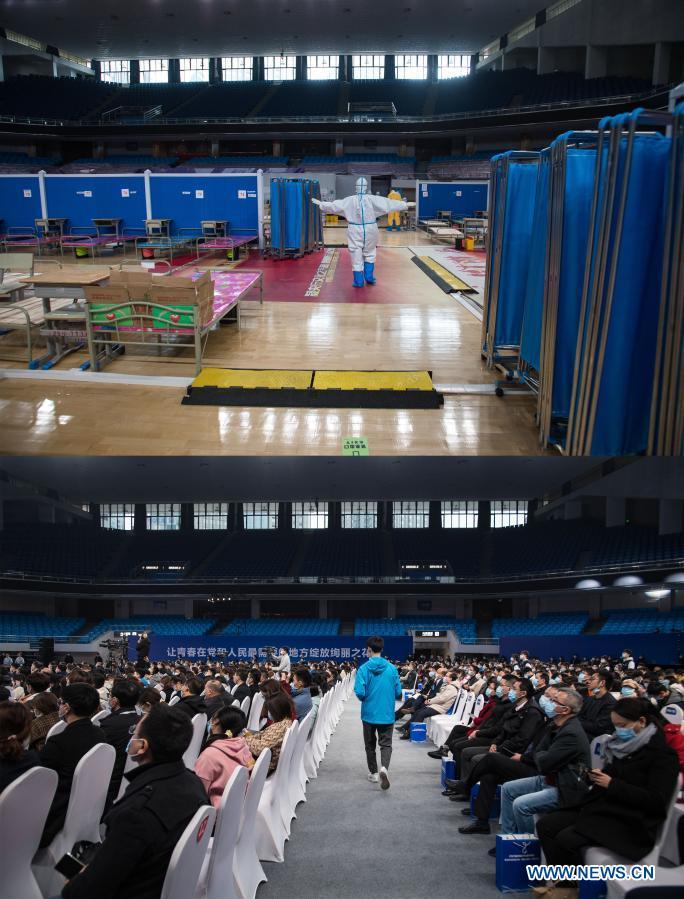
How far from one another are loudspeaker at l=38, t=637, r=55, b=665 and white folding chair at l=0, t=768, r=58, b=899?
23216 mm

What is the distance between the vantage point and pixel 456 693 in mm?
8836

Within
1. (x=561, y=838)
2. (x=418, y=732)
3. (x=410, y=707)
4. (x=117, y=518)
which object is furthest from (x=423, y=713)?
(x=117, y=518)

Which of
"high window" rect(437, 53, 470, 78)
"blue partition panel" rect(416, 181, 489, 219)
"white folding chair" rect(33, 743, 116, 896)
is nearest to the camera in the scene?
"white folding chair" rect(33, 743, 116, 896)

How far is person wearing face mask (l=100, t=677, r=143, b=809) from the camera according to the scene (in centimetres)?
344

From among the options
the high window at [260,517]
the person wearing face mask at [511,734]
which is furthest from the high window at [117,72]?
the person wearing face mask at [511,734]

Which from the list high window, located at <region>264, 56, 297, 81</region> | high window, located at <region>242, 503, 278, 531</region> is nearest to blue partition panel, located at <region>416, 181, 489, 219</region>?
high window, located at <region>242, 503, 278, 531</region>

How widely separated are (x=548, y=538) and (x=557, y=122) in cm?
1854

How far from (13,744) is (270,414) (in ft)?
10.5

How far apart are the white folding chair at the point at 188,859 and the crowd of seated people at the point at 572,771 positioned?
4.57ft

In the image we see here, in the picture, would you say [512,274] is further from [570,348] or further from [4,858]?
[4,858]

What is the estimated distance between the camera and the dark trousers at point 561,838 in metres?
2.92

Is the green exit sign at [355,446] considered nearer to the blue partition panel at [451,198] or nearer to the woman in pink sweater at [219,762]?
the woman in pink sweater at [219,762]

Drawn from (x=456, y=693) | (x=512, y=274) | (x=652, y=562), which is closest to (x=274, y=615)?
(x=652, y=562)

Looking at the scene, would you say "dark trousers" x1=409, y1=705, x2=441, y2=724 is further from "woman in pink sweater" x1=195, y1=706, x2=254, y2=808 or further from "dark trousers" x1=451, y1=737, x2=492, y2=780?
"woman in pink sweater" x1=195, y1=706, x2=254, y2=808
